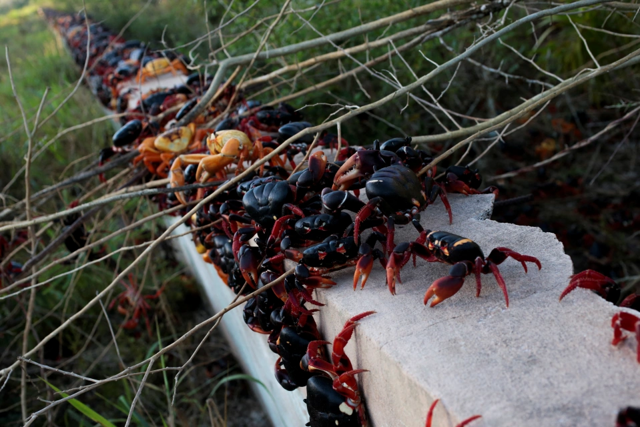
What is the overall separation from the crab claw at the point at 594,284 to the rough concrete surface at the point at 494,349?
0.07ft

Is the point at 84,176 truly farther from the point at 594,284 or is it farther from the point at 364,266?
the point at 594,284

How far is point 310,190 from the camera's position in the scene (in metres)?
1.90

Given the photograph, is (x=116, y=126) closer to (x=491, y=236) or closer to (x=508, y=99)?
(x=508, y=99)

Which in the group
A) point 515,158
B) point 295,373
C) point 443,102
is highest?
point 295,373

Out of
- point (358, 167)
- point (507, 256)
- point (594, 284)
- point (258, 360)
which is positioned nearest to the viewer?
point (594, 284)

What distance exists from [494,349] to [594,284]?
0.31 metres

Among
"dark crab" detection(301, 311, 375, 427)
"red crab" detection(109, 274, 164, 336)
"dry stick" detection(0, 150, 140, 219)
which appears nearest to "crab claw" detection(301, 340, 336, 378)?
"dark crab" detection(301, 311, 375, 427)

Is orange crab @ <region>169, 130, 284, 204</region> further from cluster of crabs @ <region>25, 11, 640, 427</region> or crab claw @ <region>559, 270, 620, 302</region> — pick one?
crab claw @ <region>559, 270, 620, 302</region>

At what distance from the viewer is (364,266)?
152cm

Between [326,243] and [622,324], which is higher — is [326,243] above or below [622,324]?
above

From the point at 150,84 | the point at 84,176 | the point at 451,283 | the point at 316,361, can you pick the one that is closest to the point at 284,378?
the point at 316,361

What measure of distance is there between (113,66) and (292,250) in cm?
488

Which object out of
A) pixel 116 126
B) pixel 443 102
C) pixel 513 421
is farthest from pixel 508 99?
pixel 513 421

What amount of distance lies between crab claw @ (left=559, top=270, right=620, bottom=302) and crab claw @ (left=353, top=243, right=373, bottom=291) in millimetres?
474
